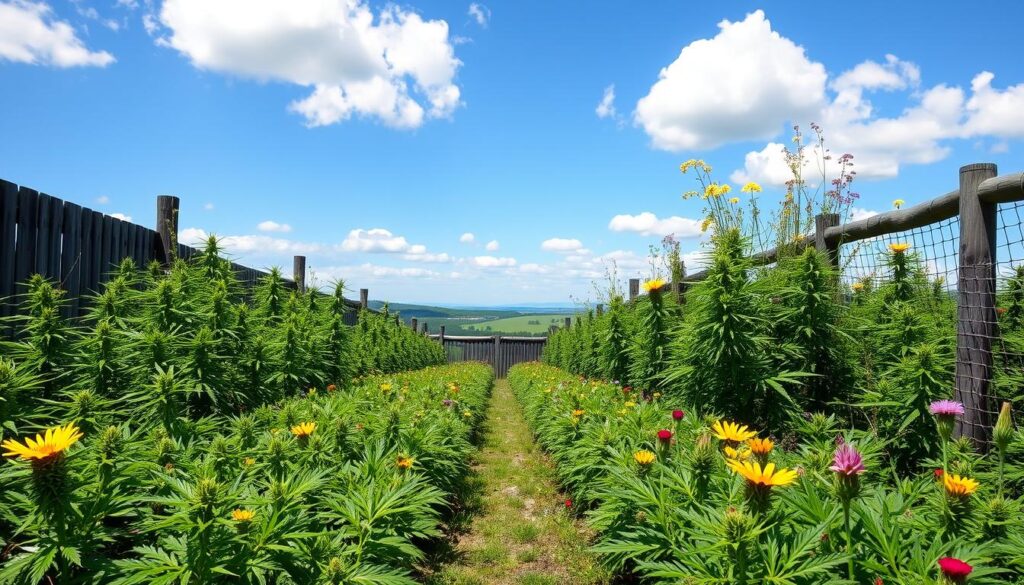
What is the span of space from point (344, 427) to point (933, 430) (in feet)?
9.93

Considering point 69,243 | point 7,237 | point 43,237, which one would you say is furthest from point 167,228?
point 7,237

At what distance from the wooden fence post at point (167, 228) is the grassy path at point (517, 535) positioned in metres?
3.65

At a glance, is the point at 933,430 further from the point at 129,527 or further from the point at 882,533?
the point at 129,527

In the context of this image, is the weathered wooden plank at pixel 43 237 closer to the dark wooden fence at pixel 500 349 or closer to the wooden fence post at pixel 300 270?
the wooden fence post at pixel 300 270

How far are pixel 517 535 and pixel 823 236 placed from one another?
324 cm

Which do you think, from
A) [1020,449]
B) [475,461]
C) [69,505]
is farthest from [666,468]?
[475,461]

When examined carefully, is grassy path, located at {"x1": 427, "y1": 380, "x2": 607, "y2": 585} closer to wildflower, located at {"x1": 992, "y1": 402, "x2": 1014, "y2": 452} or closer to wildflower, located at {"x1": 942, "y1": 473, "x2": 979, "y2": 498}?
wildflower, located at {"x1": 942, "y1": 473, "x2": 979, "y2": 498}

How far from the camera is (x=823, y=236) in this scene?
4066mm

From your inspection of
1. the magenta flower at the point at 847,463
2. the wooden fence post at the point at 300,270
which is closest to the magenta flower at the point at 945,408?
the magenta flower at the point at 847,463

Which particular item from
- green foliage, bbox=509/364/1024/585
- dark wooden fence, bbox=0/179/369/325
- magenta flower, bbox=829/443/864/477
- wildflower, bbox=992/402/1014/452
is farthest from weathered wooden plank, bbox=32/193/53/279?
wildflower, bbox=992/402/1014/452

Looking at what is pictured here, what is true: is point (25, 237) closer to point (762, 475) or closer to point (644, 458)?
point (644, 458)

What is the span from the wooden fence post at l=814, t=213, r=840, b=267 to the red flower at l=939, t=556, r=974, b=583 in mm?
3240

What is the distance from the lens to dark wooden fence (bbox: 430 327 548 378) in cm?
2198

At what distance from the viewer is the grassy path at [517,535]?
3002 mm
